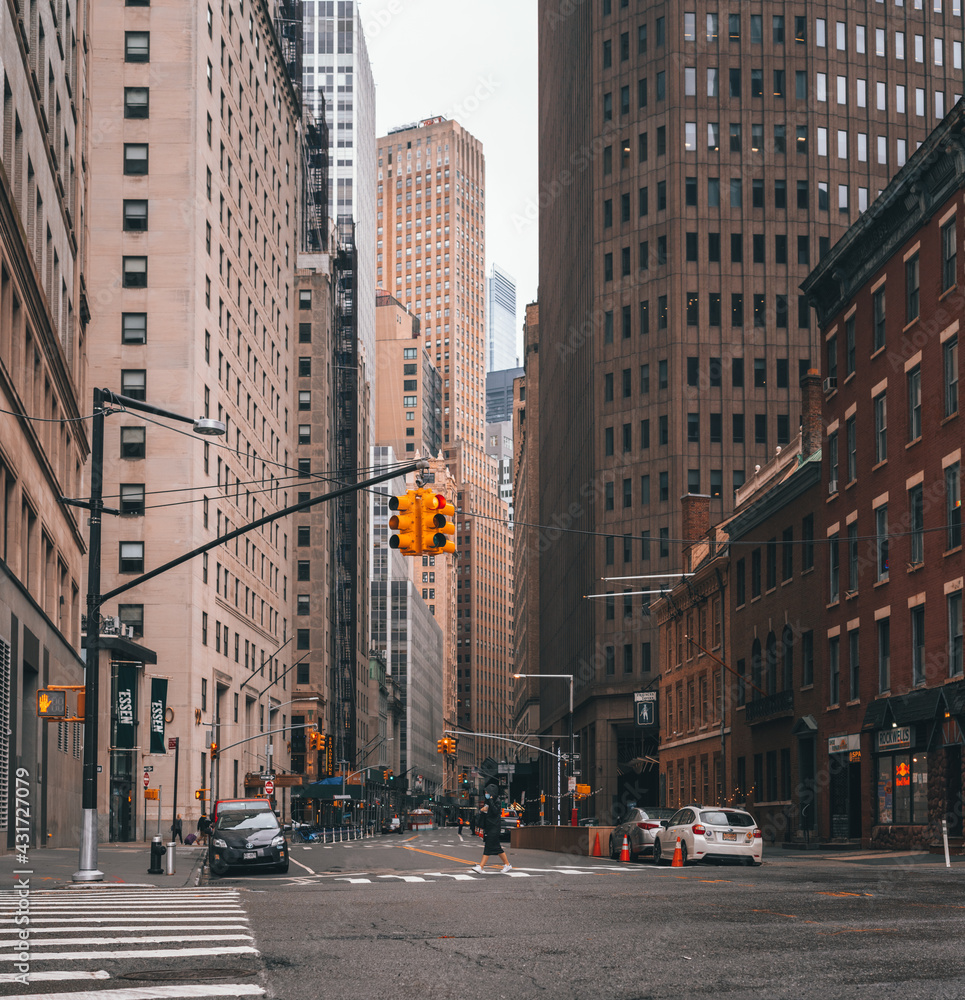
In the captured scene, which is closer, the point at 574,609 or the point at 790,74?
the point at 790,74

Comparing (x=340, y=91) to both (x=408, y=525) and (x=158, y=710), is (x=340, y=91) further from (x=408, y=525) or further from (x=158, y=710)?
(x=408, y=525)

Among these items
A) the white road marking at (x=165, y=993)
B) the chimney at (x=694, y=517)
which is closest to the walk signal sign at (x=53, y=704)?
the white road marking at (x=165, y=993)

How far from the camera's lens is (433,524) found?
2077 centimetres

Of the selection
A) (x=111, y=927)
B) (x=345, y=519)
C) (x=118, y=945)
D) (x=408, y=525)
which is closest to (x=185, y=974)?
(x=118, y=945)

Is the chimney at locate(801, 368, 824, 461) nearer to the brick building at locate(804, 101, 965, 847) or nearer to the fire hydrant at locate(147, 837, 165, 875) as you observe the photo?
the brick building at locate(804, 101, 965, 847)

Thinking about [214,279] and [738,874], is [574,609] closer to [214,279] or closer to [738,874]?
[214,279]

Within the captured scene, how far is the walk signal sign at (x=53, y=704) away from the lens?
24781 millimetres

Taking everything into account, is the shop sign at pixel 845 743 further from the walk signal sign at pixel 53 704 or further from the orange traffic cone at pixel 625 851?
the walk signal sign at pixel 53 704

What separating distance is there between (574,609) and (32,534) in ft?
210

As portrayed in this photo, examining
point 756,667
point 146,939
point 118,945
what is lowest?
point 146,939

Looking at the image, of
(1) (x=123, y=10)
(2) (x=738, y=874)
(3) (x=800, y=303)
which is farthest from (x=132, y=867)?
(3) (x=800, y=303)

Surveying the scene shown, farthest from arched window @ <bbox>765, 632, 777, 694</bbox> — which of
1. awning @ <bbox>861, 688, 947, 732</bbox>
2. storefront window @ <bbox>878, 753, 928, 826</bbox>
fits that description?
storefront window @ <bbox>878, 753, 928, 826</bbox>

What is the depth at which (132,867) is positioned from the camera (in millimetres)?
31453

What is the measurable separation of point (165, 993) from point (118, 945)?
10.7 ft
